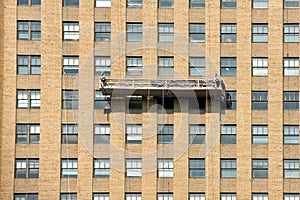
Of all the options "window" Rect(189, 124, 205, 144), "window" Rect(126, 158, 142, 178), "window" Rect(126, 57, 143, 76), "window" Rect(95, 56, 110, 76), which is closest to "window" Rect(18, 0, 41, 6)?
"window" Rect(95, 56, 110, 76)

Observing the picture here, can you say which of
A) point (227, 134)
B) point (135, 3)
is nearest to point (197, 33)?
point (135, 3)

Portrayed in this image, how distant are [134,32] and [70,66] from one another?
471cm

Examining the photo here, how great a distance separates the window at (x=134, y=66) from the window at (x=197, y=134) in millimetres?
4892

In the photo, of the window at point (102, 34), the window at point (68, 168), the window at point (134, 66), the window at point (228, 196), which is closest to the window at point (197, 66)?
the window at point (134, 66)

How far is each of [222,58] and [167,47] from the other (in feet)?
11.9

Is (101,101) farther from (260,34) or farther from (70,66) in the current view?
(260,34)

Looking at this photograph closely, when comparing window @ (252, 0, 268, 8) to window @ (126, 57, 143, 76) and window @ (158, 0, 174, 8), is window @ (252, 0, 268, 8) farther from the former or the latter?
window @ (126, 57, 143, 76)

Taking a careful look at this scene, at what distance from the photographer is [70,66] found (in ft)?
189

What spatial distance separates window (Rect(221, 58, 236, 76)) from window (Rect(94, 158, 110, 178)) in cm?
945

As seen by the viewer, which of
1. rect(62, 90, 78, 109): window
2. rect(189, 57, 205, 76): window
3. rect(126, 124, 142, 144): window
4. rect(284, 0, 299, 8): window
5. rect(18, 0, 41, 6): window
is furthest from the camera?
rect(284, 0, 299, 8): window

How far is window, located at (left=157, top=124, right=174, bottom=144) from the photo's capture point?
57281mm

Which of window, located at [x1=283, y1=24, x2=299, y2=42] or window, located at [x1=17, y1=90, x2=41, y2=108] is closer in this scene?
window, located at [x1=17, y1=90, x2=41, y2=108]

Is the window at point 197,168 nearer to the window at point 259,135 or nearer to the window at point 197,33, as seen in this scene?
the window at point 259,135

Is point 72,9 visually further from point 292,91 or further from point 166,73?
point 292,91
